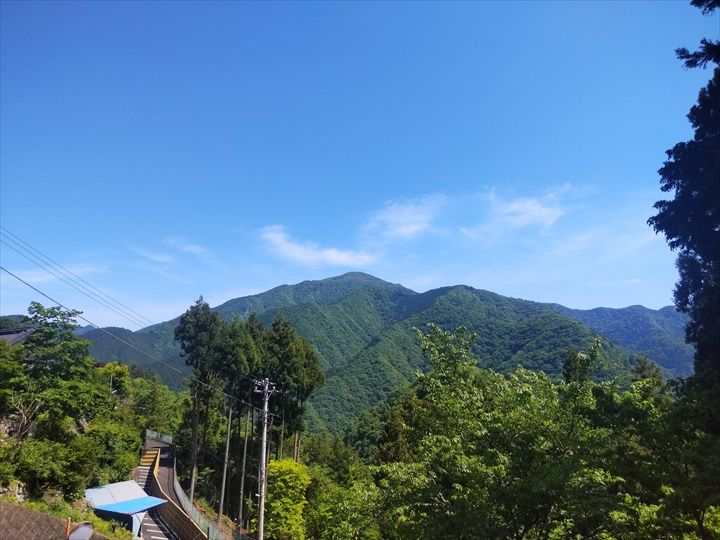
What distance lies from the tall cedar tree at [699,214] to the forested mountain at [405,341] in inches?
810

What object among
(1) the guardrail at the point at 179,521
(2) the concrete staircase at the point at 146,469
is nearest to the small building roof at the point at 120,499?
(1) the guardrail at the point at 179,521

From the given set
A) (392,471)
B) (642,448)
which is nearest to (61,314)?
(392,471)

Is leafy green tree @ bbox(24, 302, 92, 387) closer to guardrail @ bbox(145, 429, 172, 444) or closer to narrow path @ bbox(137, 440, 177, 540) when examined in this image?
narrow path @ bbox(137, 440, 177, 540)

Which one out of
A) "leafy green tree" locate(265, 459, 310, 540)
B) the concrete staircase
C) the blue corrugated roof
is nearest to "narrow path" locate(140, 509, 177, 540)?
the blue corrugated roof

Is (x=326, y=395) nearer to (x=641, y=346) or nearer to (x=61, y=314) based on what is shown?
(x=61, y=314)

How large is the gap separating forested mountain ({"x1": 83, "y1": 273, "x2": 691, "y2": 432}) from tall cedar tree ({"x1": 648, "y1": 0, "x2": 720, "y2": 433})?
20583 millimetres

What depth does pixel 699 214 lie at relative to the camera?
30.9 feet

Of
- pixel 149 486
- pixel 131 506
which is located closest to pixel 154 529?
pixel 131 506

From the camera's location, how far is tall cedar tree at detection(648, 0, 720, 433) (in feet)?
28.3

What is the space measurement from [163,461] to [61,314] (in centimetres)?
2036

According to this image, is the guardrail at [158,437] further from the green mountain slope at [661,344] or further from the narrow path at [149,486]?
the green mountain slope at [661,344]

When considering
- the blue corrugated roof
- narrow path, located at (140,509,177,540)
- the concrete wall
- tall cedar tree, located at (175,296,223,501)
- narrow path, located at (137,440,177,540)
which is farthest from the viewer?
tall cedar tree, located at (175,296,223,501)

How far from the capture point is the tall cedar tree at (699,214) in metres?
8.64

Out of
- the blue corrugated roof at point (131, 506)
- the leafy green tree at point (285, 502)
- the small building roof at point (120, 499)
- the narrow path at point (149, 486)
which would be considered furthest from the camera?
the leafy green tree at point (285, 502)
